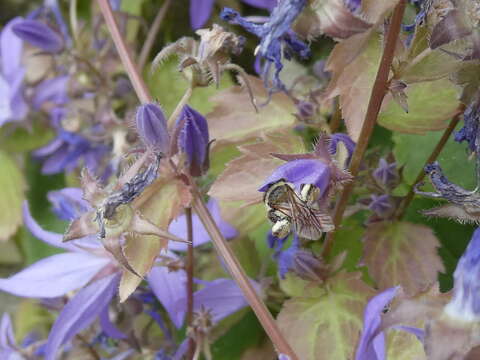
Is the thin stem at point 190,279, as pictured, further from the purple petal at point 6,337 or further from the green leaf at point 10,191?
the green leaf at point 10,191

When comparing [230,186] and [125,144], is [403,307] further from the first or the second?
[125,144]

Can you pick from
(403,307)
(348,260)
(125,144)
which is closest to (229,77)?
(125,144)

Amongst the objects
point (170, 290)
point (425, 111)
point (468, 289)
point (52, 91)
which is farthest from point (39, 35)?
point (468, 289)

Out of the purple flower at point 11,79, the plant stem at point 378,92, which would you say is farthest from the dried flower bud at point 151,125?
the purple flower at point 11,79

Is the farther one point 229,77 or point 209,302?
point 229,77

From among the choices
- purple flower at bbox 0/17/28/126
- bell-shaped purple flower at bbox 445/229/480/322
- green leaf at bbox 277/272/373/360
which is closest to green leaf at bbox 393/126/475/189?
green leaf at bbox 277/272/373/360

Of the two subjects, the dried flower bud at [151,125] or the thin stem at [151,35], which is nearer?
the dried flower bud at [151,125]
